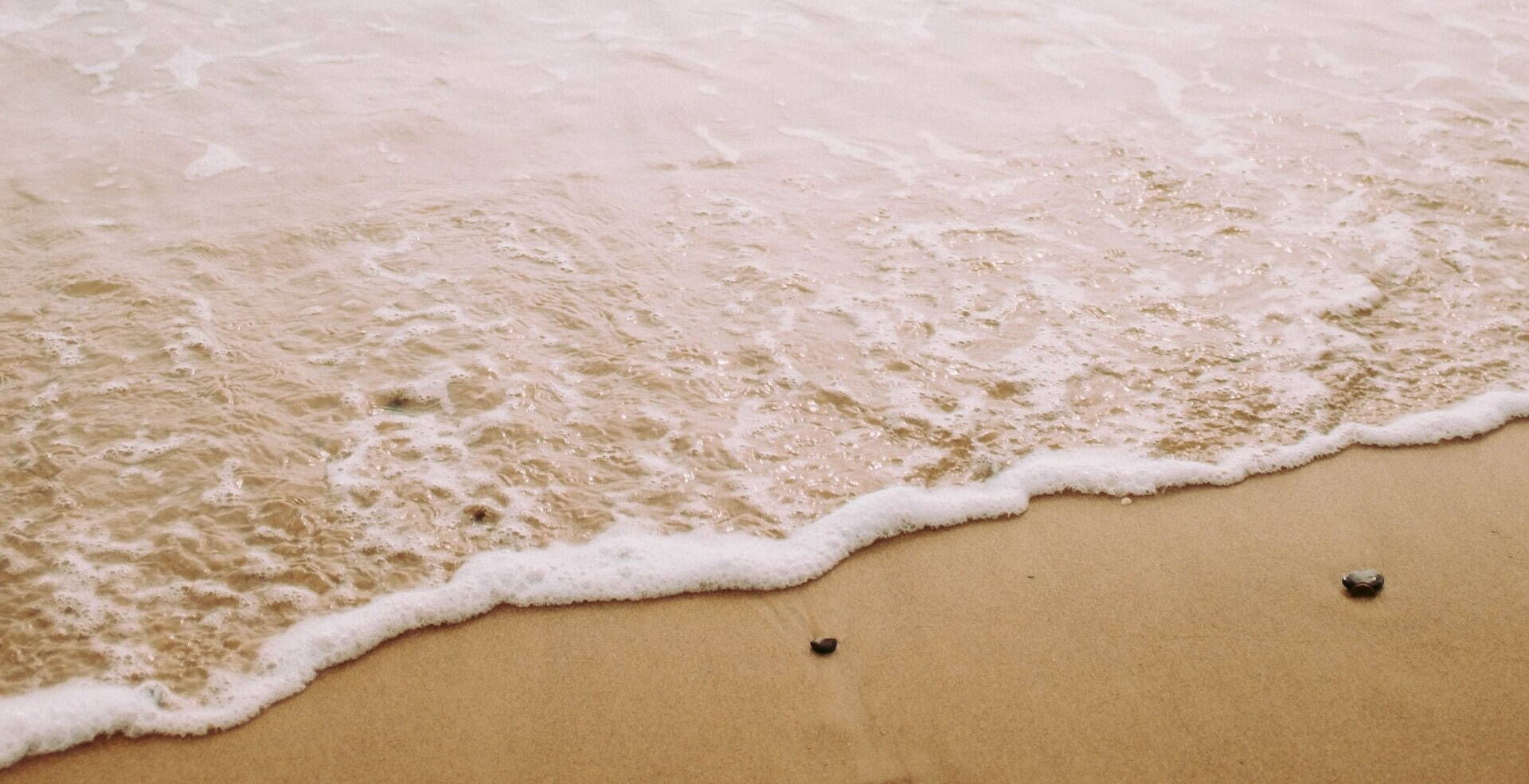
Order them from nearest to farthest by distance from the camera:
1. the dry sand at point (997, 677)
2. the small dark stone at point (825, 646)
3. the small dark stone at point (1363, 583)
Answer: the dry sand at point (997, 677)
the small dark stone at point (825, 646)
the small dark stone at point (1363, 583)

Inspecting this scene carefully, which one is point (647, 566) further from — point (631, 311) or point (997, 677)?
point (631, 311)

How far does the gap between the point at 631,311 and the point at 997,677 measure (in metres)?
1.88

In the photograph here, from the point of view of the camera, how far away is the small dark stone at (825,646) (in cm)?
231

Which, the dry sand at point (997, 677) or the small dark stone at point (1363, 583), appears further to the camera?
the small dark stone at point (1363, 583)

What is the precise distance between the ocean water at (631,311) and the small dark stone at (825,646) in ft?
0.74

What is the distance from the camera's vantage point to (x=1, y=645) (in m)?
2.23

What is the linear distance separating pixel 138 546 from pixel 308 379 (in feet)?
2.50

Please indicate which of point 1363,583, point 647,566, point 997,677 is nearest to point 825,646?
point 997,677

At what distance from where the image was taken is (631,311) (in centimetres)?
349

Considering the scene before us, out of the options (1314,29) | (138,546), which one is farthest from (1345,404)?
(1314,29)

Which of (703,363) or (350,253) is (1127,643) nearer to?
(703,363)

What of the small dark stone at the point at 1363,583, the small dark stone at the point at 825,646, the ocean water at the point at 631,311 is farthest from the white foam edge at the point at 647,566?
the small dark stone at the point at 1363,583

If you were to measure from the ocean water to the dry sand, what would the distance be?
11 cm

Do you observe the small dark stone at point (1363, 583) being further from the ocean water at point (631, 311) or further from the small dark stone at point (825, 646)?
the small dark stone at point (825, 646)
